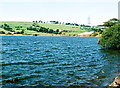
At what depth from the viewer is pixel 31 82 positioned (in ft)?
62.2

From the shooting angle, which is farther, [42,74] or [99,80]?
[42,74]

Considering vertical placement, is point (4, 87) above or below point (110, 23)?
below

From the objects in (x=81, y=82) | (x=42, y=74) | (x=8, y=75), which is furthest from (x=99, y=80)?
(x=8, y=75)

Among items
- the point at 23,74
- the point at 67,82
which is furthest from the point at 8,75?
the point at 67,82

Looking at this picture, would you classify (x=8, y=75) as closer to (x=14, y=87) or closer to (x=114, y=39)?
(x=14, y=87)

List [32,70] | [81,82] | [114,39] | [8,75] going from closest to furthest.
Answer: [81,82] < [8,75] < [32,70] < [114,39]

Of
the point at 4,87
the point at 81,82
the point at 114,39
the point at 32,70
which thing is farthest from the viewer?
the point at 114,39

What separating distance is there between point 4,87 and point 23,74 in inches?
213

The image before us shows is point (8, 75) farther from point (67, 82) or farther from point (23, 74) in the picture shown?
point (67, 82)

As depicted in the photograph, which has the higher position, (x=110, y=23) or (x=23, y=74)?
(x=110, y=23)

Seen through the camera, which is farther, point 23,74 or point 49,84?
point 23,74

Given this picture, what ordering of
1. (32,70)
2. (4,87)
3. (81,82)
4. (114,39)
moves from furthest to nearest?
1. (114,39)
2. (32,70)
3. (81,82)
4. (4,87)

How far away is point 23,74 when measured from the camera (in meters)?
22.5

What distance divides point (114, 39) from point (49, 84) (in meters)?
39.1
